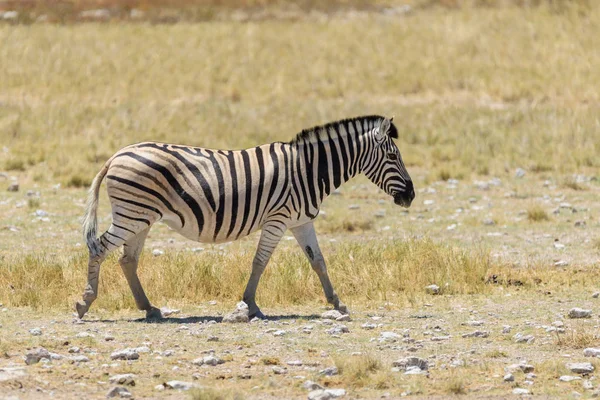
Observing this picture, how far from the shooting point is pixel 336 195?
71.8ft

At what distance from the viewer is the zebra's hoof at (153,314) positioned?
1154 cm

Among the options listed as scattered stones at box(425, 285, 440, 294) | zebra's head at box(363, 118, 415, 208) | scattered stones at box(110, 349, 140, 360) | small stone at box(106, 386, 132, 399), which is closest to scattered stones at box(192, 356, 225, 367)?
scattered stones at box(110, 349, 140, 360)

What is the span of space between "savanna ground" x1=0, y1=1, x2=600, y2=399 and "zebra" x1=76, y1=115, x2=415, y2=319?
778 mm

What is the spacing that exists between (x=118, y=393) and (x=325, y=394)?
1.57 metres

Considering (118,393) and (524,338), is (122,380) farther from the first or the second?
(524,338)

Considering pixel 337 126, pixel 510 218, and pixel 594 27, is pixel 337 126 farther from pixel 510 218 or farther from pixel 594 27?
pixel 594 27

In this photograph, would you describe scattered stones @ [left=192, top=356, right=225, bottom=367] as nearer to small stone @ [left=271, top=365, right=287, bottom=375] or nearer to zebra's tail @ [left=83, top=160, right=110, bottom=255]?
small stone @ [left=271, top=365, right=287, bottom=375]

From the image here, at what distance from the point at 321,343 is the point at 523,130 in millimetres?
19126

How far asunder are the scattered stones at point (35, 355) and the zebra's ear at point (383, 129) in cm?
476

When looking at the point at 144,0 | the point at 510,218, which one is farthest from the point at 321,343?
the point at 144,0

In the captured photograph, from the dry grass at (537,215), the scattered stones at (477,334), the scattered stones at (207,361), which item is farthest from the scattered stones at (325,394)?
the dry grass at (537,215)

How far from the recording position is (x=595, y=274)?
45.8ft

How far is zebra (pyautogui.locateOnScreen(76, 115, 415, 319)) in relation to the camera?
11276 mm

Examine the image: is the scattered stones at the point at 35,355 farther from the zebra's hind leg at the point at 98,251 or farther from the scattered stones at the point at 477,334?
the scattered stones at the point at 477,334
